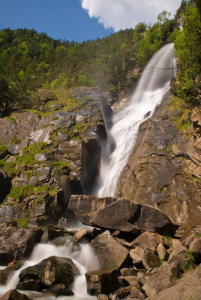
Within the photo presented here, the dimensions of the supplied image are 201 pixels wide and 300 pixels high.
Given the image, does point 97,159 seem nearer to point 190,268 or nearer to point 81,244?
point 81,244

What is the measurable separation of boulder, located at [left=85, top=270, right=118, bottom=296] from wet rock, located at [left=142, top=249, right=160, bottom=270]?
223 cm

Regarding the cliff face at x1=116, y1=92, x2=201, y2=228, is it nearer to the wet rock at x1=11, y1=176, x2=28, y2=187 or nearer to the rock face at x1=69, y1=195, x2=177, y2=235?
the rock face at x1=69, y1=195, x2=177, y2=235

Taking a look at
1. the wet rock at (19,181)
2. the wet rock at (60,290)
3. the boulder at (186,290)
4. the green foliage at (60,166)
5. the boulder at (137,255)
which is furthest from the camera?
the green foliage at (60,166)

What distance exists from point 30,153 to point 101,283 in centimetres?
1419

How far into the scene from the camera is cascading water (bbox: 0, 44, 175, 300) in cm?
1106

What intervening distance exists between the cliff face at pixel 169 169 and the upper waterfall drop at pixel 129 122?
1.16 m

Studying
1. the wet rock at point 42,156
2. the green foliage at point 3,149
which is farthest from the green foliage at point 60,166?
the green foliage at point 3,149

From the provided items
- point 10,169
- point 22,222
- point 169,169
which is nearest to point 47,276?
point 22,222

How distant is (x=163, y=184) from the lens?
18.8 metres

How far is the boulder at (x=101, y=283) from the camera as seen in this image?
29.7 feet

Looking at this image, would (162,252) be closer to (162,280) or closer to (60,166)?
(162,280)

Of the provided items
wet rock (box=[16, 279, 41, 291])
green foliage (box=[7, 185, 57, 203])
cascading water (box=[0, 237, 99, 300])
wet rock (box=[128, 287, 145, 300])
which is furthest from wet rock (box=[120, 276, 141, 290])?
green foliage (box=[7, 185, 57, 203])

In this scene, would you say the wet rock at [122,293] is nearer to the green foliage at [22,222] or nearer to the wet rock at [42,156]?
the green foliage at [22,222]

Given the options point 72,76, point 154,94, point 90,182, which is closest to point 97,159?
point 90,182
